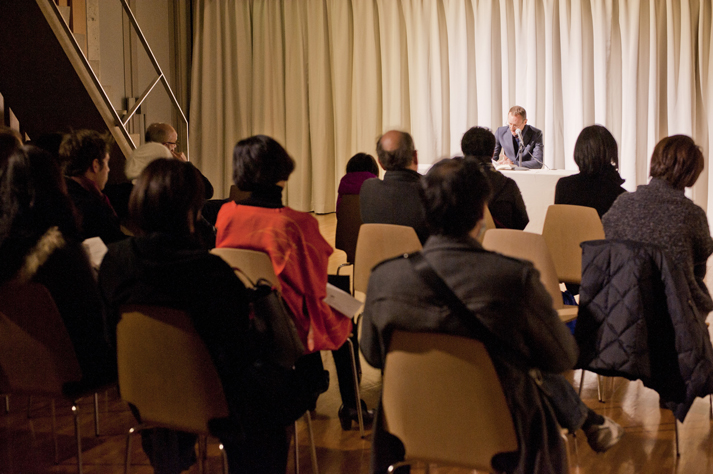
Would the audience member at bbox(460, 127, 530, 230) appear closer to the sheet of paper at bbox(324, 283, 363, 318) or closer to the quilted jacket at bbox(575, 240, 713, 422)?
the quilted jacket at bbox(575, 240, 713, 422)

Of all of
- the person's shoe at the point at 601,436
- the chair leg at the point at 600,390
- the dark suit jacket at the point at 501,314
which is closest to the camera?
the dark suit jacket at the point at 501,314

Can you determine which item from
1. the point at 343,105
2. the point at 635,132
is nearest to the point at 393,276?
the point at 635,132

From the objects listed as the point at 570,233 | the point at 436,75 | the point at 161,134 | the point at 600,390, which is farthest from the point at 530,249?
Result: the point at 436,75

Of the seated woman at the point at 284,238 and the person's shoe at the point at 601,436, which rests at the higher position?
the seated woman at the point at 284,238

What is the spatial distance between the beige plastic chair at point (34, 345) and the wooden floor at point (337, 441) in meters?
0.53

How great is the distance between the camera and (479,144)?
3.61 metres

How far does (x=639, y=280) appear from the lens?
90.6 inches

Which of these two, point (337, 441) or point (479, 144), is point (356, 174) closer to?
point (479, 144)

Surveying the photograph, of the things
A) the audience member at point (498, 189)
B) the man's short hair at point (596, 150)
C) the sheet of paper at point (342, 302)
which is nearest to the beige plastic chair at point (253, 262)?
the sheet of paper at point (342, 302)

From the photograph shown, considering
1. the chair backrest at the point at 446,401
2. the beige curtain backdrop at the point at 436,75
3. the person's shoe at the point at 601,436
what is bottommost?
the person's shoe at the point at 601,436

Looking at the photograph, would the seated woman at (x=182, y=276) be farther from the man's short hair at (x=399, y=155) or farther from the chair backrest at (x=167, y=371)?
the man's short hair at (x=399, y=155)

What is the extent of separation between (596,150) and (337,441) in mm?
1912

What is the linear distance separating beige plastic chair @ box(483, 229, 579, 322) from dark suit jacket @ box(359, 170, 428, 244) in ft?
1.81

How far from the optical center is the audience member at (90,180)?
278 centimetres
